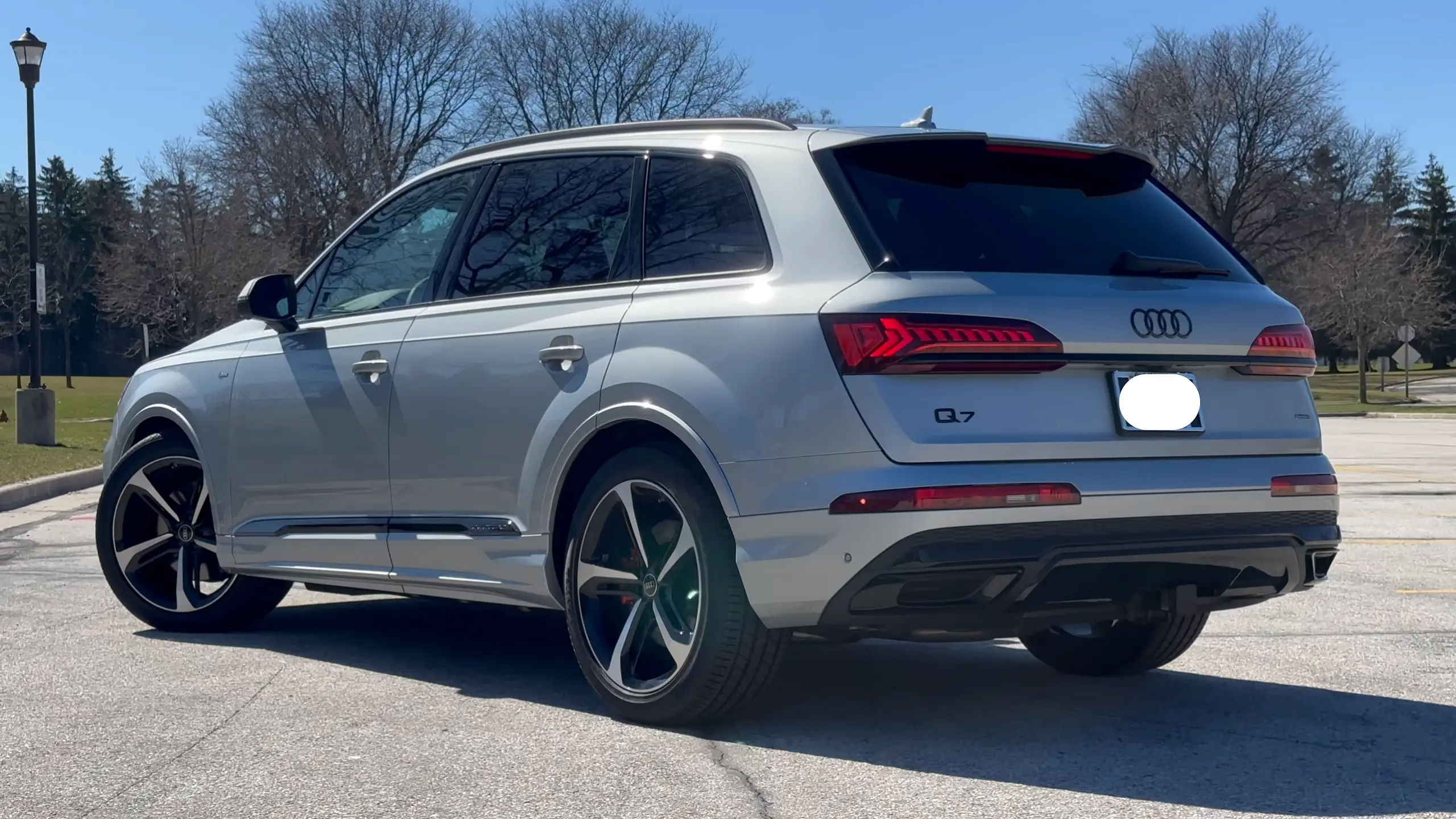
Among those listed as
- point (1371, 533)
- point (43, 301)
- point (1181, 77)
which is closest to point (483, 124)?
point (1181, 77)

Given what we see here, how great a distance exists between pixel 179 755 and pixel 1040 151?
9.77ft

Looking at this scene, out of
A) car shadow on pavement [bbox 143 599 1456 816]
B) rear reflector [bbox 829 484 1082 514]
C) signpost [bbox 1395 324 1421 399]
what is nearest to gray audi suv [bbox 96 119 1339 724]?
rear reflector [bbox 829 484 1082 514]

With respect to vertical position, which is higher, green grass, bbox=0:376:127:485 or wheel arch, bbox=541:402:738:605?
wheel arch, bbox=541:402:738:605

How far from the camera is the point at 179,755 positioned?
4328 millimetres

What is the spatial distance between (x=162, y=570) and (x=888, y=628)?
3.84m

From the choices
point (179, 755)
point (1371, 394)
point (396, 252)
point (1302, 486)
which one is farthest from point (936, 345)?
point (1371, 394)

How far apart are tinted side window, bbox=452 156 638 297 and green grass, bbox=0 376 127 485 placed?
15.0ft

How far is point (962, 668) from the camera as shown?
573cm

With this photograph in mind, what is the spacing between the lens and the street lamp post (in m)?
21.2

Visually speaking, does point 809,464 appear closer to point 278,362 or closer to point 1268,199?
point 278,362

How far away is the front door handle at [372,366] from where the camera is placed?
5.54 metres

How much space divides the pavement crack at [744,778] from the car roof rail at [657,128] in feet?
5.97

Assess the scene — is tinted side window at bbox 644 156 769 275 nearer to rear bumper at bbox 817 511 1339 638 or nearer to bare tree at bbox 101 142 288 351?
rear bumper at bbox 817 511 1339 638

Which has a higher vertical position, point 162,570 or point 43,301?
point 43,301
